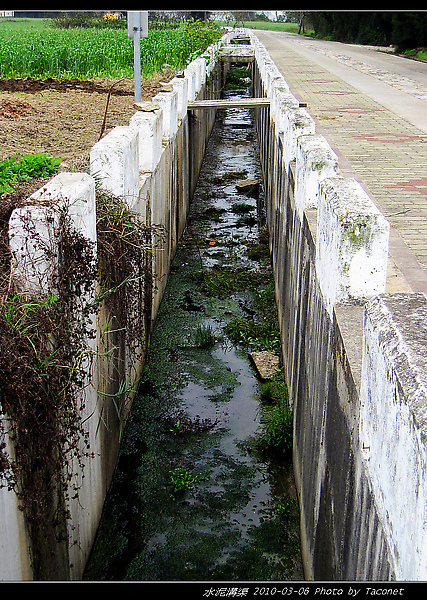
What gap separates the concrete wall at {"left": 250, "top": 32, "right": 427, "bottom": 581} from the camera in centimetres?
217

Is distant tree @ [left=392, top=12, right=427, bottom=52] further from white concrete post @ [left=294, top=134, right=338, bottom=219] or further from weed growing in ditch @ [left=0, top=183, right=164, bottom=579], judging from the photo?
weed growing in ditch @ [left=0, top=183, right=164, bottom=579]

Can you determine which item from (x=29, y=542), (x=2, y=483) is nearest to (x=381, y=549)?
(x=2, y=483)

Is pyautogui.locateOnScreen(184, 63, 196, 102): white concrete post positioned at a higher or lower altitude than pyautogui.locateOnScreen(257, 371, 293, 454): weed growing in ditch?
higher

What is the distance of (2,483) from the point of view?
10.5 ft

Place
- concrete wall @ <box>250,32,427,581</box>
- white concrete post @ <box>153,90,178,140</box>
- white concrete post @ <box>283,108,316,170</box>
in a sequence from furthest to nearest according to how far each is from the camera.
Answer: white concrete post @ <box>153,90,178,140</box> < white concrete post @ <box>283,108,316,170</box> < concrete wall @ <box>250,32,427,581</box>

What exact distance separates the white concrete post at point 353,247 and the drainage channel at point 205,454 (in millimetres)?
2392

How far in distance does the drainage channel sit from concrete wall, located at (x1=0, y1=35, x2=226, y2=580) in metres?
0.28

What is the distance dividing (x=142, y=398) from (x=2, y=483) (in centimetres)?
422

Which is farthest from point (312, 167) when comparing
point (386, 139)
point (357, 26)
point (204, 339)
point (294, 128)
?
point (357, 26)

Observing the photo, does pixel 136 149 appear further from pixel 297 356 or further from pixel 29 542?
pixel 29 542

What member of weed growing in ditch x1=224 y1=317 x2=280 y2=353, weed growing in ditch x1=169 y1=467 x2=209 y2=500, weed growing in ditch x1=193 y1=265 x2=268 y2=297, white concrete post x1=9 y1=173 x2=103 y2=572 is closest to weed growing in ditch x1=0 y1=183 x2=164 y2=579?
white concrete post x1=9 y1=173 x2=103 y2=572

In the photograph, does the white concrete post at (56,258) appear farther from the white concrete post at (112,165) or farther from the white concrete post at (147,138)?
the white concrete post at (147,138)

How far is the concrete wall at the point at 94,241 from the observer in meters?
3.97

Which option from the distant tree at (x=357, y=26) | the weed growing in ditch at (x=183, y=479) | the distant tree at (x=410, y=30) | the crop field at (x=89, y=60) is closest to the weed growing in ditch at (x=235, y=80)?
the crop field at (x=89, y=60)
